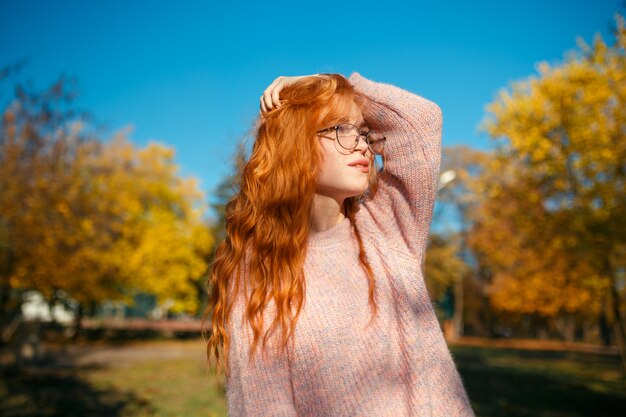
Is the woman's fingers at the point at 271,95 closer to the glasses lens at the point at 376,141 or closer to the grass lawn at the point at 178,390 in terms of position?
the glasses lens at the point at 376,141

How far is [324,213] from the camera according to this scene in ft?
5.78

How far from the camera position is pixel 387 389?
4.77 feet

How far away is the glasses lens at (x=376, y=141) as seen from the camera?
1.79 metres

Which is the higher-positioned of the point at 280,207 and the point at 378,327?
the point at 280,207

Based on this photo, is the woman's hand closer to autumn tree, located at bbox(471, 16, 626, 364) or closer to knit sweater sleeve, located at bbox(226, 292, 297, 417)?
knit sweater sleeve, located at bbox(226, 292, 297, 417)

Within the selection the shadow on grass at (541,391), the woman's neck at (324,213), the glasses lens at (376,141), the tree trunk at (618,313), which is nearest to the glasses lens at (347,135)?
the glasses lens at (376,141)

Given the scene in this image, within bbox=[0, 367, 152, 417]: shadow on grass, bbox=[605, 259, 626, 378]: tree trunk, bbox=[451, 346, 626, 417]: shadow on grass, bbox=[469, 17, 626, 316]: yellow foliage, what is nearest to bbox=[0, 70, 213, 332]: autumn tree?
bbox=[0, 367, 152, 417]: shadow on grass

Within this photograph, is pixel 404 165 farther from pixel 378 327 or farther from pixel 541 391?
pixel 541 391

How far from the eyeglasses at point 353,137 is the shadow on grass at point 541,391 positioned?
7.02m

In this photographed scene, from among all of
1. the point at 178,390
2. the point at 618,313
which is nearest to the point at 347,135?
the point at 178,390

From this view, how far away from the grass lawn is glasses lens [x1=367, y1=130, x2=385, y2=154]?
6382 millimetres

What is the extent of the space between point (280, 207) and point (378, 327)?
56 cm

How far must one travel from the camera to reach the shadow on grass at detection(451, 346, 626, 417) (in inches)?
322

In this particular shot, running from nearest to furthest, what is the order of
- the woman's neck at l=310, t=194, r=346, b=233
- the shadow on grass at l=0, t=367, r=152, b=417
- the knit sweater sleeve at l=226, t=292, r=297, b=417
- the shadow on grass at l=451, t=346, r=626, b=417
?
the knit sweater sleeve at l=226, t=292, r=297, b=417, the woman's neck at l=310, t=194, r=346, b=233, the shadow on grass at l=0, t=367, r=152, b=417, the shadow on grass at l=451, t=346, r=626, b=417
